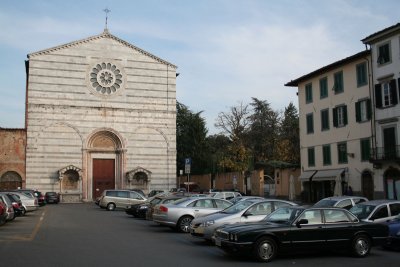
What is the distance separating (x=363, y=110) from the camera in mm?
37344

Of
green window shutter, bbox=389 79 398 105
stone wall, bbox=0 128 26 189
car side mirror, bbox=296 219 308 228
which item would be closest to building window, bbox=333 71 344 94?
green window shutter, bbox=389 79 398 105

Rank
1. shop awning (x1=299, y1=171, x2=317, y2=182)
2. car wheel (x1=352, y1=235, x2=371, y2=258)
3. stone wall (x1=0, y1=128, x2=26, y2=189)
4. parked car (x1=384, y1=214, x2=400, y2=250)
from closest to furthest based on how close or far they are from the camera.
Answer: car wheel (x1=352, y1=235, x2=371, y2=258), parked car (x1=384, y1=214, x2=400, y2=250), shop awning (x1=299, y1=171, x2=317, y2=182), stone wall (x1=0, y1=128, x2=26, y2=189)

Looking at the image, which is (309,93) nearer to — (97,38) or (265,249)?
(97,38)

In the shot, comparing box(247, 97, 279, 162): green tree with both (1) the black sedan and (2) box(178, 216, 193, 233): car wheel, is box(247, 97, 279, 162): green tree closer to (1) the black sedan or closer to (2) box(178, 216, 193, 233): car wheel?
(2) box(178, 216, 193, 233): car wheel

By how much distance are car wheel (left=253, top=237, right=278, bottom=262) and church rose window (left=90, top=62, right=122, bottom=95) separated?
153 ft

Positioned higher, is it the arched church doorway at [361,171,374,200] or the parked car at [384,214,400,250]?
the arched church doorway at [361,171,374,200]

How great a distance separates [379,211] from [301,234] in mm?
5150

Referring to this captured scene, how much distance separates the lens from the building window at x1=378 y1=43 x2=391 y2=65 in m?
34.8

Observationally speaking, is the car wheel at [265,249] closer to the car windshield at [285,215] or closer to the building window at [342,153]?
the car windshield at [285,215]

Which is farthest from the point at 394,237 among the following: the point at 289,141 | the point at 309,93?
the point at 289,141

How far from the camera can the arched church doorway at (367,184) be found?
36425 mm

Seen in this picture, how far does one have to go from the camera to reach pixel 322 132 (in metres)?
42.0

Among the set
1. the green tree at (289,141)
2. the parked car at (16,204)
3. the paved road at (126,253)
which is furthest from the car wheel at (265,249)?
the green tree at (289,141)

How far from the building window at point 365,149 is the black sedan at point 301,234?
24.2m
